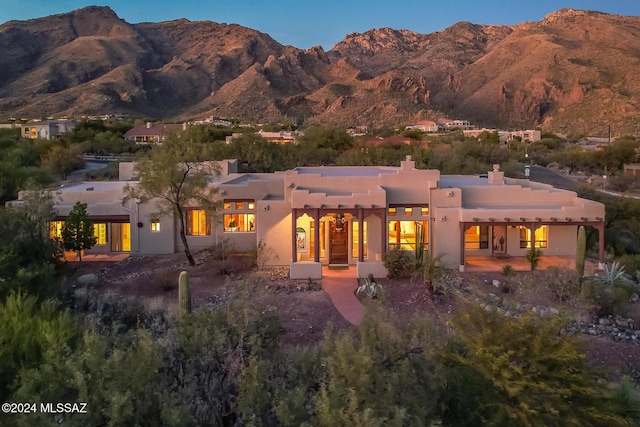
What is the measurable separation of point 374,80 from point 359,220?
96216mm

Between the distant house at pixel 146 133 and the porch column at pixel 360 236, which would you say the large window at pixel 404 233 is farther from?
the distant house at pixel 146 133

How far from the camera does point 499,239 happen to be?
2123cm

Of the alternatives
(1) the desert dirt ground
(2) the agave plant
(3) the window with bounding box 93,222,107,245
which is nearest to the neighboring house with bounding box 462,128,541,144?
(2) the agave plant

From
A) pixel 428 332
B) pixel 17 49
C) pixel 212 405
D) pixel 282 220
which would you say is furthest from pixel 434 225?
pixel 17 49

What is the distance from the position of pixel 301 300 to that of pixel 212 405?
899 cm

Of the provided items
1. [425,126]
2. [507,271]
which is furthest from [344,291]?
[425,126]

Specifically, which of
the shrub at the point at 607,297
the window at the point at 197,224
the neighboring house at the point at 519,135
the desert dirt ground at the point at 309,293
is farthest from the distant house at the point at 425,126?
the shrub at the point at 607,297

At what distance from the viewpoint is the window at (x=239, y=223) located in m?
22.8

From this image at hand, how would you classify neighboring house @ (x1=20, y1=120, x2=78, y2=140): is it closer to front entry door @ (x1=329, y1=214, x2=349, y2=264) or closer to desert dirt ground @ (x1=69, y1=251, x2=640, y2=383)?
desert dirt ground @ (x1=69, y1=251, x2=640, y2=383)

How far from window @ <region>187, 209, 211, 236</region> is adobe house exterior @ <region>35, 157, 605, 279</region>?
0.04m

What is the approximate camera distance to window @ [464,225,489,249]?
21.2 meters

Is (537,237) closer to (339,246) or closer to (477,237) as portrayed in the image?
(477,237)

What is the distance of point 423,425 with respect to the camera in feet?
21.1

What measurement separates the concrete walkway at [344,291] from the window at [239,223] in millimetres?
4487
